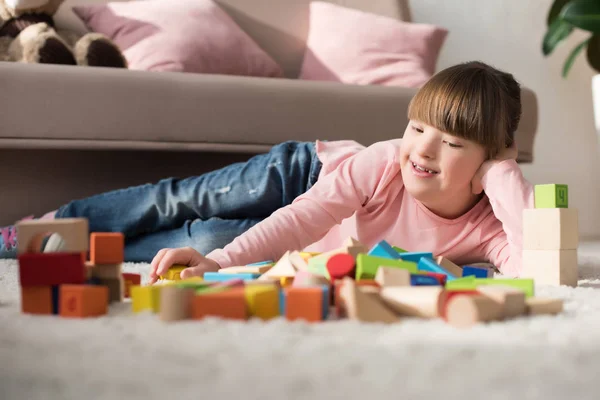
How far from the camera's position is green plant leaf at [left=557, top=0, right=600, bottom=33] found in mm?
1680

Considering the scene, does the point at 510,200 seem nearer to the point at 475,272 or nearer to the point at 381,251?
the point at 475,272

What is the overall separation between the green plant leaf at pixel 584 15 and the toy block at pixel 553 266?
993 millimetres

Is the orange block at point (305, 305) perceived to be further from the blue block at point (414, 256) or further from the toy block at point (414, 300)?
the blue block at point (414, 256)

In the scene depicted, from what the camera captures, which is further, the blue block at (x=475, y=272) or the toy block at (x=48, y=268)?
the blue block at (x=475, y=272)

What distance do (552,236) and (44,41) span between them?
1.27 meters

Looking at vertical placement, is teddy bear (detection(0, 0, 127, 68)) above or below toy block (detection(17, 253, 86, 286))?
above

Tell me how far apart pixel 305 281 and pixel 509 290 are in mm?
180

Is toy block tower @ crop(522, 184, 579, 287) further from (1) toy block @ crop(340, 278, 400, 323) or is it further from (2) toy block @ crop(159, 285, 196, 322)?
(2) toy block @ crop(159, 285, 196, 322)

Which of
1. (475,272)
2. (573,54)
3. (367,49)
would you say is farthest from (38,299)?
(573,54)

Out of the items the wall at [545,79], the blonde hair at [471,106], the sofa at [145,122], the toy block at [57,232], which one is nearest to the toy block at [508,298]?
the toy block at [57,232]

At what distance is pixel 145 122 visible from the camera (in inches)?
60.6

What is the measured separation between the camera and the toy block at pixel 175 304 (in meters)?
0.55

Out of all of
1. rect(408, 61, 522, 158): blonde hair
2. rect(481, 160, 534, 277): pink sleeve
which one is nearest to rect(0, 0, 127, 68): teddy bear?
rect(408, 61, 522, 158): blonde hair

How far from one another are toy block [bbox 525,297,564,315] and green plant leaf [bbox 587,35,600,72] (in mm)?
1981
